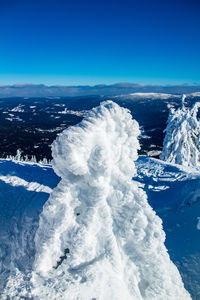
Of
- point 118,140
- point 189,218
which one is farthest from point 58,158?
point 189,218

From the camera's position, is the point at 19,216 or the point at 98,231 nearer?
the point at 98,231

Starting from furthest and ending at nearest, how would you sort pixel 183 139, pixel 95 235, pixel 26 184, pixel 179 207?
pixel 183 139
pixel 26 184
pixel 179 207
pixel 95 235

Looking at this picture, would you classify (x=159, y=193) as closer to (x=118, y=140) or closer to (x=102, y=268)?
(x=118, y=140)

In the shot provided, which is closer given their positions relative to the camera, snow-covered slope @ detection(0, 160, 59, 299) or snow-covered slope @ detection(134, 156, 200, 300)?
snow-covered slope @ detection(0, 160, 59, 299)

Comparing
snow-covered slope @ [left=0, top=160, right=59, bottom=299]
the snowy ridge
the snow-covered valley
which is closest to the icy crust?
the snow-covered valley

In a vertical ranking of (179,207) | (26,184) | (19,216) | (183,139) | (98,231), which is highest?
(183,139)

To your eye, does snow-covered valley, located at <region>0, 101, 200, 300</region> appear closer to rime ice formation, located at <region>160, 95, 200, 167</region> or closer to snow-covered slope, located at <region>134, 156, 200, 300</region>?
snow-covered slope, located at <region>134, 156, 200, 300</region>

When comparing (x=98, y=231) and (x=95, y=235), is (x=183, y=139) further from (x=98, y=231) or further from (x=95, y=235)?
(x=95, y=235)


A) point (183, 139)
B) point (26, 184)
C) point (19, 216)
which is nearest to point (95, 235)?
point (19, 216)

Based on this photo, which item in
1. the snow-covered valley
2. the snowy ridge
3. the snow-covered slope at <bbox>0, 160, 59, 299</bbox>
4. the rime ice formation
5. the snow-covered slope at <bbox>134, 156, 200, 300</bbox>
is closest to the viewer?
the snow-covered valley
